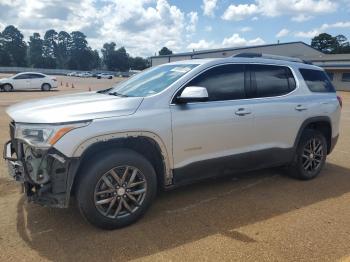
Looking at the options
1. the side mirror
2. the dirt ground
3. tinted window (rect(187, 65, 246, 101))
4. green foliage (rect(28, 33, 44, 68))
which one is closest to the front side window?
the dirt ground

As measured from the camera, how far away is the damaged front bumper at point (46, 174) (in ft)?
11.5

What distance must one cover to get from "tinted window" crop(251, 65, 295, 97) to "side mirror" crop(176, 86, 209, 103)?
114 centimetres

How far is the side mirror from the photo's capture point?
4016mm

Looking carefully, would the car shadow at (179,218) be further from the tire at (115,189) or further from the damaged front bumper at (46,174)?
the damaged front bumper at (46,174)

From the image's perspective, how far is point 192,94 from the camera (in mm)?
4023

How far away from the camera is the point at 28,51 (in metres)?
123

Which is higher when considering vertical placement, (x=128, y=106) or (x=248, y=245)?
(x=128, y=106)

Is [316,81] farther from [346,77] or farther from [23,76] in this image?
[346,77]

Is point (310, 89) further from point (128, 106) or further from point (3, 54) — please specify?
point (3, 54)

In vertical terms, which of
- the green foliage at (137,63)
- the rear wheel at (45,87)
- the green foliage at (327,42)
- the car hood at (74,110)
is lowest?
the rear wheel at (45,87)

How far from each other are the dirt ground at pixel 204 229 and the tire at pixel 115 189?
16 cm

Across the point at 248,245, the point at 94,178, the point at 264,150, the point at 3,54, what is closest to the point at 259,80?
the point at 264,150

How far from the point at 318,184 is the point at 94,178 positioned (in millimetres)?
3595

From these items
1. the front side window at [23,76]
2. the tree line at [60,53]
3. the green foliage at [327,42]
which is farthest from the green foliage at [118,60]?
the front side window at [23,76]
